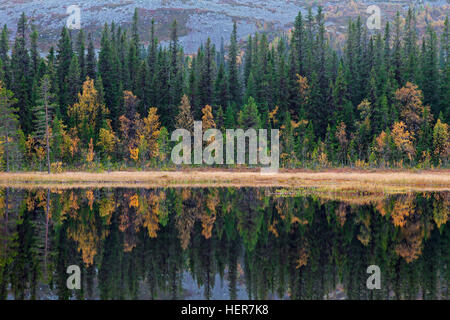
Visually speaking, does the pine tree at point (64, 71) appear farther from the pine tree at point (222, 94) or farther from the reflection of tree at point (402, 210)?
the reflection of tree at point (402, 210)

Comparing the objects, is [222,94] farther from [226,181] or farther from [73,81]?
[226,181]

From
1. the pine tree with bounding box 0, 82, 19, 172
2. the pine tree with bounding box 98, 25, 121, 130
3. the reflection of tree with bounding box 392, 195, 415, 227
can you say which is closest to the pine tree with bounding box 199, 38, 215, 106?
the pine tree with bounding box 98, 25, 121, 130

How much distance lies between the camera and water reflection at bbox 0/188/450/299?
18250mm

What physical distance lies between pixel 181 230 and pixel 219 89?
68339 mm

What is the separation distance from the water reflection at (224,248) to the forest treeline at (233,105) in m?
38.8

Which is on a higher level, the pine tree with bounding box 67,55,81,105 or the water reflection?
the pine tree with bounding box 67,55,81,105

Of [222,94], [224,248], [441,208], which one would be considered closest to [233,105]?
[222,94]

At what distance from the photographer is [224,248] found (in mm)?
24703

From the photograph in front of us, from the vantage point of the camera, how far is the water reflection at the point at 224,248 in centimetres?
1825

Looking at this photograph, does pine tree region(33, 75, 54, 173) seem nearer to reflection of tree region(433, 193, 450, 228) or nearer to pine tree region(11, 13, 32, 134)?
pine tree region(11, 13, 32, 134)

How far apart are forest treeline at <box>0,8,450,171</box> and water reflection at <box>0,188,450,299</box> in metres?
38.8

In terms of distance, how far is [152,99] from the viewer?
95.9 metres
